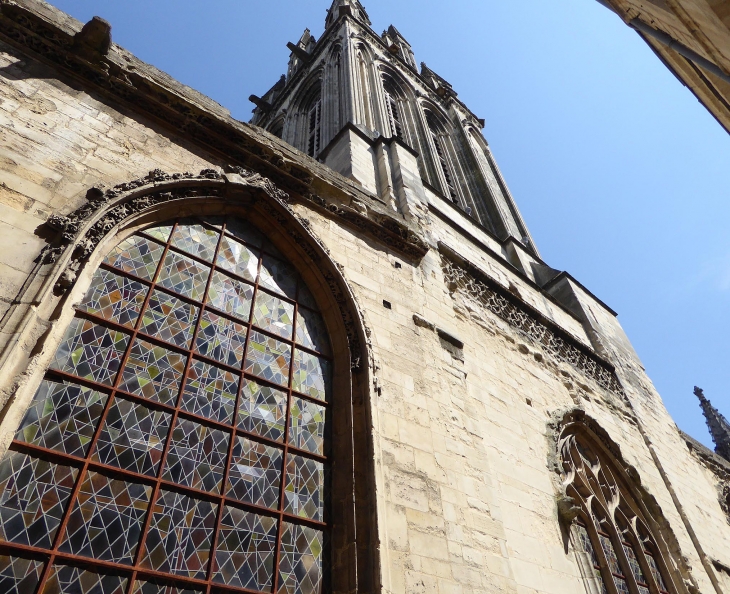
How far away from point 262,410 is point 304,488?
62cm

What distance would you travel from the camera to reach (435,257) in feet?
21.0

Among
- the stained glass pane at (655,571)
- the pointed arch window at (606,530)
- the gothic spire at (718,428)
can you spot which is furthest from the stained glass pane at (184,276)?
the gothic spire at (718,428)

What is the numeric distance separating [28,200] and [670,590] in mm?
7539

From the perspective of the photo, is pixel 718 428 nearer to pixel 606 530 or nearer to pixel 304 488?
pixel 606 530

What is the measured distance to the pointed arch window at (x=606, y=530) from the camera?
18.1 feet

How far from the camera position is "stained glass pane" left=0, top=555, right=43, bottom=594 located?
2.36m

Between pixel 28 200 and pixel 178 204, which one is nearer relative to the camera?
pixel 28 200

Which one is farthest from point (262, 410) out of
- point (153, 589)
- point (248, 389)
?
point (153, 589)

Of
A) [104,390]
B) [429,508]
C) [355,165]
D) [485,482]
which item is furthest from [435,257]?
[104,390]

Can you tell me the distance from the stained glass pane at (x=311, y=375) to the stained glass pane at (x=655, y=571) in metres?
4.77

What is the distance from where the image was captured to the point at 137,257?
152 inches

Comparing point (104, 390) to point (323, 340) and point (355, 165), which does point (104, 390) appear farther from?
point (355, 165)

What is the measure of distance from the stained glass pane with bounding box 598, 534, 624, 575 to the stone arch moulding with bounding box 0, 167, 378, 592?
3.64 m

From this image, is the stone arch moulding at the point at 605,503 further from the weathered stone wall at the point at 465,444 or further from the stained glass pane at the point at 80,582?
the stained glass pane at the point at 80,582
